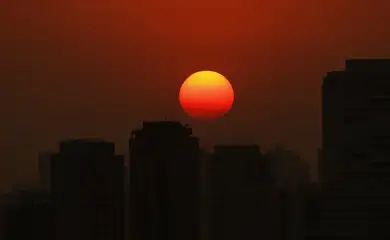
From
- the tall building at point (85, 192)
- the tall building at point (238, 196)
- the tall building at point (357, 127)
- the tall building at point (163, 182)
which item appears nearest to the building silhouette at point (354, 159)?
the tall building at point (357, 127)

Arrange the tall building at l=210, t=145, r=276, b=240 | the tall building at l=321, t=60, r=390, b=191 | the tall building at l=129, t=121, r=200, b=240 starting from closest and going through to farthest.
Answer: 1. the tall building at l=321, t=60, r=390, b=191
2. the tall building at l=210, t=145, r=276, b=240
3. the tall building at l=129, t=121, r=200, b=240

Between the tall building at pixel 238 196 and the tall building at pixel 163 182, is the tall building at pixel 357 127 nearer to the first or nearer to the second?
the tall building at pixel 238 196

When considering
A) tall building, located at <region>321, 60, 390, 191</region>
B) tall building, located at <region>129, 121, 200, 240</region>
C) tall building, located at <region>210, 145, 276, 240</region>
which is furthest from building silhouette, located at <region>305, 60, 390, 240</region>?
tall building, located at <region>129, 121, 200, 240</region>

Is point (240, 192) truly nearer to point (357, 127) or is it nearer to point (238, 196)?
point (238, 196)

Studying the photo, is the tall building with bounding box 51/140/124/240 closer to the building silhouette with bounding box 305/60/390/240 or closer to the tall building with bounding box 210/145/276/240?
the tall building with bounding box 210/145/276/240

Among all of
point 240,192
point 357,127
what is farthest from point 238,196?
point 357,127

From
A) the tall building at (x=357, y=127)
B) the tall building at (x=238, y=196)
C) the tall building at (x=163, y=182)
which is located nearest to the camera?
the tall building at (x=357, y=127)

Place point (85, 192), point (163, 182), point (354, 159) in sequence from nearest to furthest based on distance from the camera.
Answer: point (354, 159)
point (85, 192)
point (163, 182)
